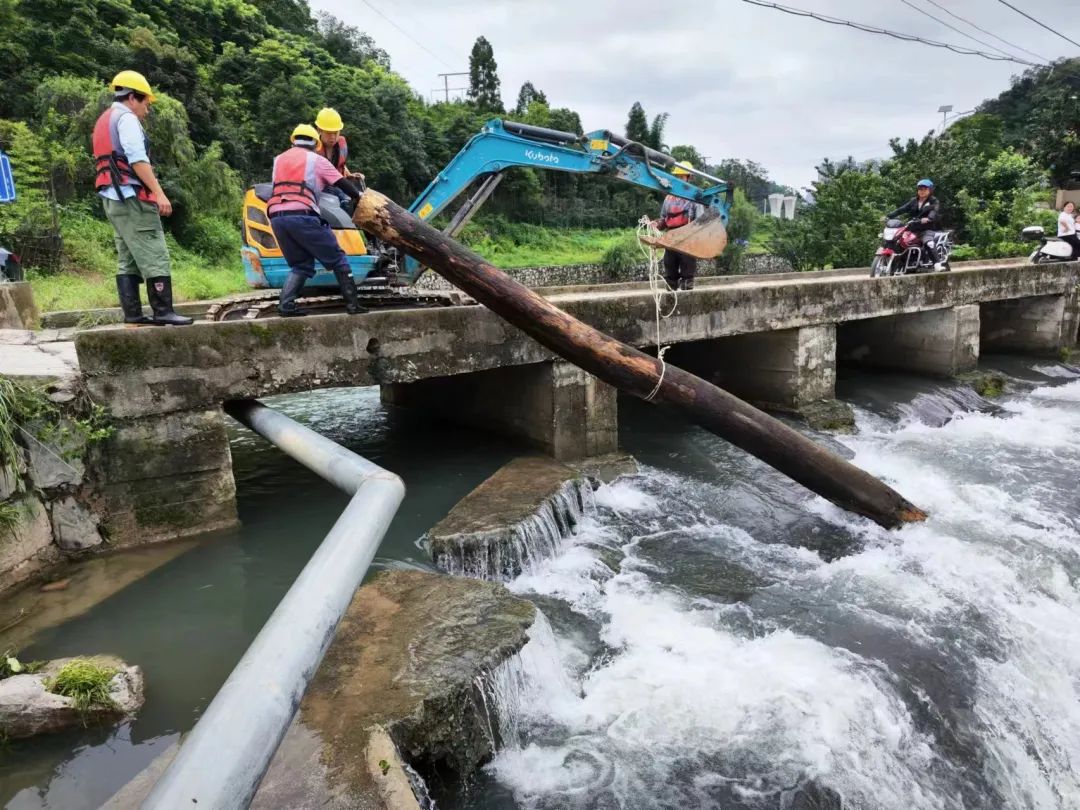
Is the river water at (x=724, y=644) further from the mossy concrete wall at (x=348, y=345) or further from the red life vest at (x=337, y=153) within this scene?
the red life vest at (x=337, y=153)

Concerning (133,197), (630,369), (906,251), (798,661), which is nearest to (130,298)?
(133,197)

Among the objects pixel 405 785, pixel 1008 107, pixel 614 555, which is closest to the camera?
pixel 405 785

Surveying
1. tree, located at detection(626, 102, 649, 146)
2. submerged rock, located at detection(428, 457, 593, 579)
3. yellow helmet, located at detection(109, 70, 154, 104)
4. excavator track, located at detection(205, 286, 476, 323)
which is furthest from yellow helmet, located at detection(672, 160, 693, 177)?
tree, located at detection(626, 102, 649, 146)

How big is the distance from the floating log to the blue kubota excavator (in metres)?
1.08

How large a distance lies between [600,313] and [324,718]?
4782mm

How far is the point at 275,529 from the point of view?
16.9ft

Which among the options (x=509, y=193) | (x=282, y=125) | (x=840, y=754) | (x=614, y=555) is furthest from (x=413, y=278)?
(x=509, y=193)

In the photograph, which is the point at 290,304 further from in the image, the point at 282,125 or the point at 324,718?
the point at 282,125

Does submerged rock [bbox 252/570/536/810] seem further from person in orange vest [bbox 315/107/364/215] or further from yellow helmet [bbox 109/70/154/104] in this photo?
yellow helmet [bbox 109/70/154/104]

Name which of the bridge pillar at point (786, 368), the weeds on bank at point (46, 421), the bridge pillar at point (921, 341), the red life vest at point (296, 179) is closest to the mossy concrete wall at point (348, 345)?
the weeds on bank at point (46, 421)

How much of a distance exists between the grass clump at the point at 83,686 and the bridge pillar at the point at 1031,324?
15497 mm

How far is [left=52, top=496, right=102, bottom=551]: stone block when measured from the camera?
425 cm

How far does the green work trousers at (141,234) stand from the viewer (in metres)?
4.66

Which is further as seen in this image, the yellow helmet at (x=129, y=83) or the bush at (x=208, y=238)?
the bush at (x=208, y=238)
